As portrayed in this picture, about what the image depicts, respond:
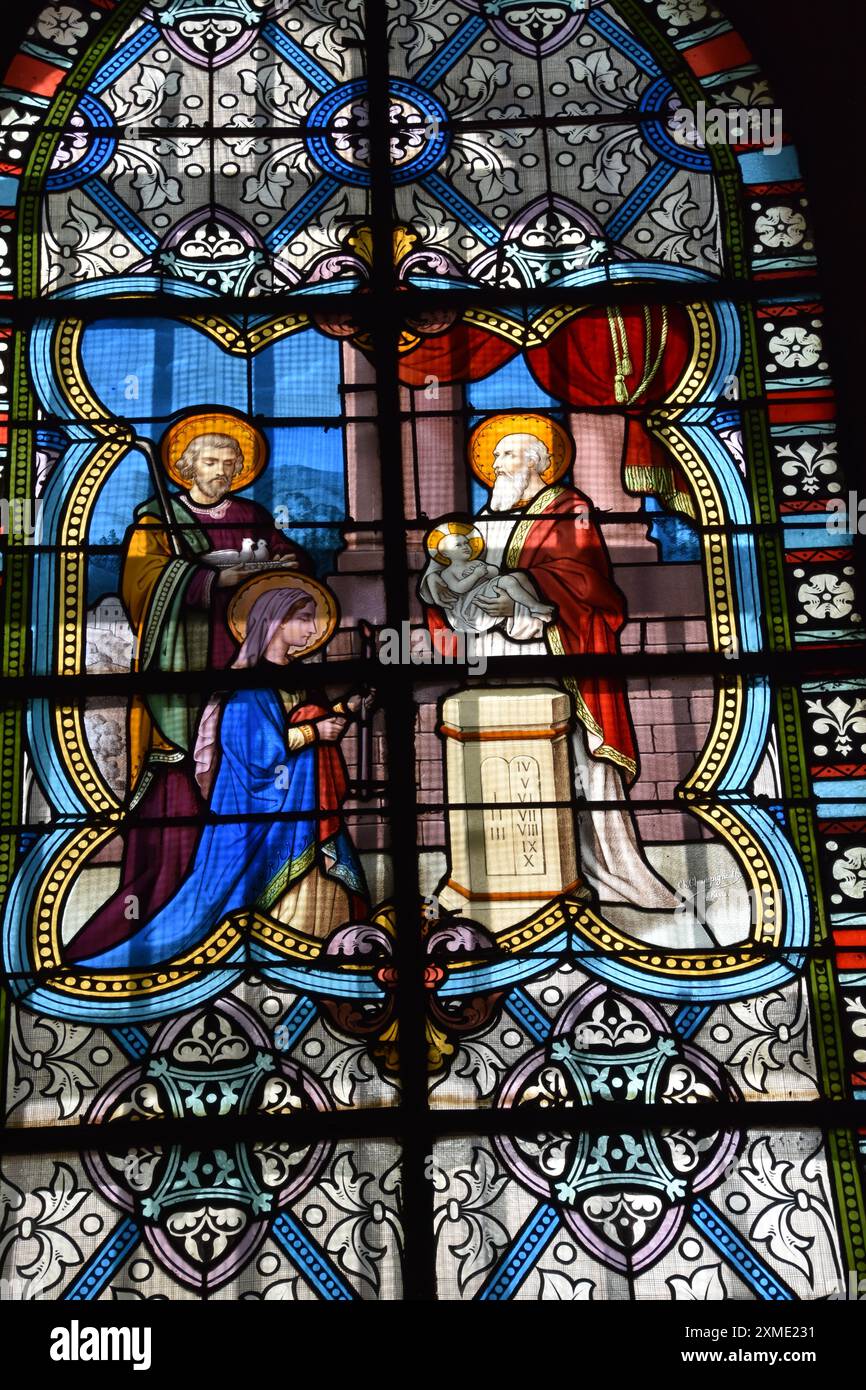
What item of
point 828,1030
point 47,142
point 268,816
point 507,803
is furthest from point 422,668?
point 47,142

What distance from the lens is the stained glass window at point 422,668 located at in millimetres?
6262

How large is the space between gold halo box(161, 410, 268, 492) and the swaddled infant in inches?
24.1

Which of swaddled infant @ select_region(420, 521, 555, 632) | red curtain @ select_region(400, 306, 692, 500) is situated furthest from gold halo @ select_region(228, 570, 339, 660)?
red curtain @ select_region(400, 306, 692, 500)

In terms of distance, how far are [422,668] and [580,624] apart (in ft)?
Answer: 1.65

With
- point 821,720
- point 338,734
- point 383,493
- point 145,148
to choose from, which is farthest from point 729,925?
point 145,148

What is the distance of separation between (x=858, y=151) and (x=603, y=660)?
76.2 inches

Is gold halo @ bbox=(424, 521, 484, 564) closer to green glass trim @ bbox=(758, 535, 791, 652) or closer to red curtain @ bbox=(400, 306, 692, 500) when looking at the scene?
red curtain @ bbox=(400, 306, 692, 500)

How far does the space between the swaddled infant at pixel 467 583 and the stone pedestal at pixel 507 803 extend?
9.8 inches

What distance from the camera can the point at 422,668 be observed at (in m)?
6.99

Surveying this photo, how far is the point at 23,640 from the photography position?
7.07 meters

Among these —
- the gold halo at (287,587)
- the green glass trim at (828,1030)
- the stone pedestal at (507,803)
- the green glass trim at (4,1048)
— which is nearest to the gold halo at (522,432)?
the gold halo at (287,587)

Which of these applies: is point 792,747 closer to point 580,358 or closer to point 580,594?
point 580,594

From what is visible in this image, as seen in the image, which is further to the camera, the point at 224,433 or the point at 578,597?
the point at 224,433
